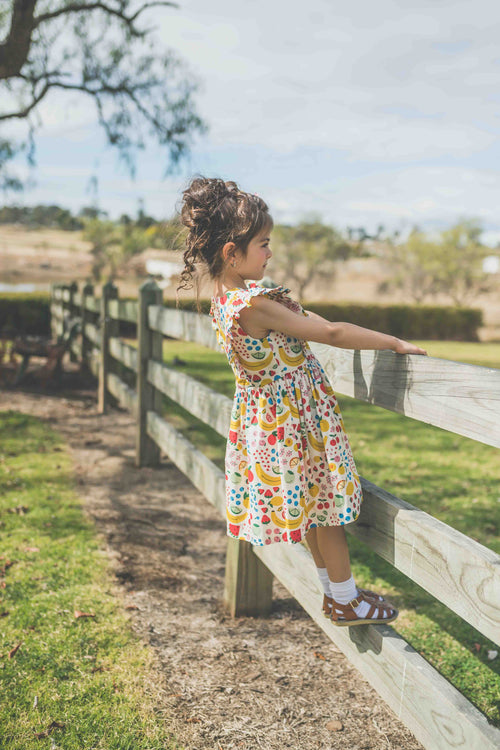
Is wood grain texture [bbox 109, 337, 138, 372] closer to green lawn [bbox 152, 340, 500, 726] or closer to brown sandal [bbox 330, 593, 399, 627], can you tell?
green lawn [bbox 152, 340, 500, 726]

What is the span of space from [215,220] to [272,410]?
2.13 ft

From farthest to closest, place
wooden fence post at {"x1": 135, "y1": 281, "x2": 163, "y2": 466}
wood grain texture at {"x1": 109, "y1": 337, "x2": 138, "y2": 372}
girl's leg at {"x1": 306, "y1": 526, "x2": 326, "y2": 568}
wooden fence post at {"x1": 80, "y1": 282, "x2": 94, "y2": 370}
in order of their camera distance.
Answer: wooden fence post at {"x1": 80, "y1": 282, "x2": 94, "y2": 370} → wood grain texture at {"x1": 109, "y1": 337, "x2": 138, "y2": 372} → wooden fence post at {"x1": 135, "y1": 281, "x2": 163, "y2": 466} → girl's leg at {"x1": 306, "y1": 526, "x2": 326, "y2": 568}

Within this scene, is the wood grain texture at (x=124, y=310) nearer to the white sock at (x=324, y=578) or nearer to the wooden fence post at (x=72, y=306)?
the white sock at (x=324, y=578)

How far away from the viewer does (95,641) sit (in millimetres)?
2951

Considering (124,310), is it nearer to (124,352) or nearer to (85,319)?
(124,352)

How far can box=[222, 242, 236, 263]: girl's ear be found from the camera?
218 centimetres

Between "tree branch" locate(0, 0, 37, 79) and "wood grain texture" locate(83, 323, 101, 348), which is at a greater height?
"tree branch" locate(0, 0, 37, 79)

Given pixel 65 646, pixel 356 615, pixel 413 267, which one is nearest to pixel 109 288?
pixel 65 646

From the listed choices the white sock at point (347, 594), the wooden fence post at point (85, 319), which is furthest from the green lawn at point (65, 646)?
the wooden fence post at point (85, 319)

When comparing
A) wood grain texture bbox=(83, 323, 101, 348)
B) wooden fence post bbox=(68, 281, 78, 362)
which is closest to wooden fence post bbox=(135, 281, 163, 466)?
wood grain texture bbox=(83, 323, 101, 348)

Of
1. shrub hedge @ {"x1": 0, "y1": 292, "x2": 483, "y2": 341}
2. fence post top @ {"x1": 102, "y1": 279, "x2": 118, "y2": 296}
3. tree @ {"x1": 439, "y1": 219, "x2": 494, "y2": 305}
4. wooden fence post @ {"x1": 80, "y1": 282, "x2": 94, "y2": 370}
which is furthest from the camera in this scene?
tree @ {"x1": 439, "y1": 219, "x2": 494, "y2": 305}

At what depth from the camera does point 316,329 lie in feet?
6.65

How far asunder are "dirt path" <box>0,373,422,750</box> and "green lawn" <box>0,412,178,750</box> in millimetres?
99

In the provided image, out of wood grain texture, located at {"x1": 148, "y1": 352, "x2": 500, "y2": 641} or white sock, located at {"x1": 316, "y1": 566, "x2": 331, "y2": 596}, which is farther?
white sock, located at {"x1": 316, "y1": 566, "x2": 331, "y2": 596}
